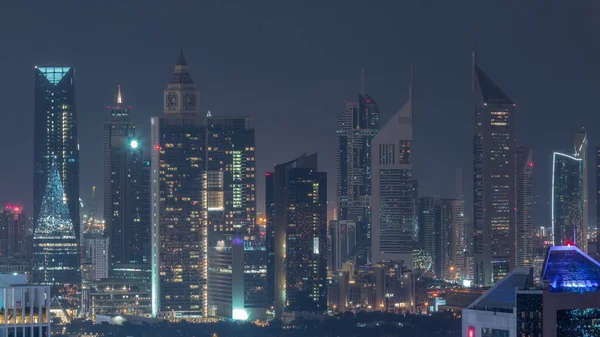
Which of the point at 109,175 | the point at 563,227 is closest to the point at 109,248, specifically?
the point at 109,175

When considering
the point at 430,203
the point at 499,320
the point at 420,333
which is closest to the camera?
the point at 499,320

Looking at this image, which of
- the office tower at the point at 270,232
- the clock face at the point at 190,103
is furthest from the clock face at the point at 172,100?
the office tower at the point at 270,232

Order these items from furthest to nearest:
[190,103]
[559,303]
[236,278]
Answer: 1. [190,103]
2. [236,278]
3. [559,303]

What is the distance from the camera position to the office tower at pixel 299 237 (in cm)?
8406

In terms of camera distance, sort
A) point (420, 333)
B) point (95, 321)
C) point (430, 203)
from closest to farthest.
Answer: point (420, 333) → point (95, 321) → point (430, 203)

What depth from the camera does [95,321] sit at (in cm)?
8244

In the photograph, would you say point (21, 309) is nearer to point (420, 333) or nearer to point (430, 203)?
point (420, 333)

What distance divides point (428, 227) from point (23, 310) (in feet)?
219

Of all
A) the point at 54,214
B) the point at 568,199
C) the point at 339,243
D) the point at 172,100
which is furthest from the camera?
the point at 339,243

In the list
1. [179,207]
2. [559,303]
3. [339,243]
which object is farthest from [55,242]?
[559,303]

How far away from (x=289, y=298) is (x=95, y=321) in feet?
29.6

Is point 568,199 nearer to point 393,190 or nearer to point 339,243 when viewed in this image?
point 339,243

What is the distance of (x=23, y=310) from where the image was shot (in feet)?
102

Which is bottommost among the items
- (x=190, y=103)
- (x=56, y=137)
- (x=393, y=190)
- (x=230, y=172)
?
(x=393, y=190)
